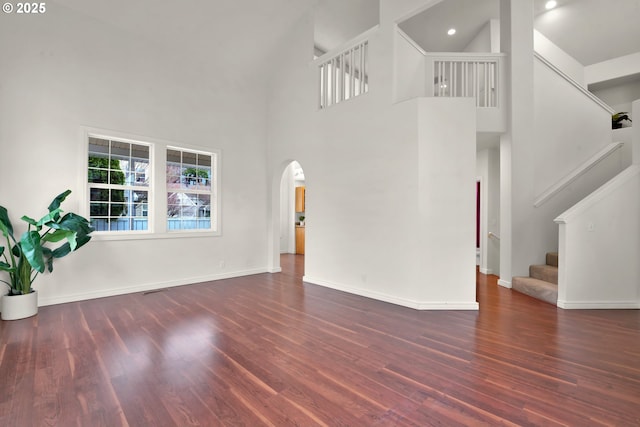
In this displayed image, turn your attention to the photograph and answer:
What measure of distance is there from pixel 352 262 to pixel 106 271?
12.1ft

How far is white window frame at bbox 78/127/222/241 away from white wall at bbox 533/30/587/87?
7.74 m

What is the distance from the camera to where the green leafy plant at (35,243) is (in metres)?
3.14

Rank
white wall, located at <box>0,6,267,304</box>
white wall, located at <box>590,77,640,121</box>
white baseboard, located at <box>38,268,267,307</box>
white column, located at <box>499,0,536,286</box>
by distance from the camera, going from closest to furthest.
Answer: white wall, located at <box>0,6,267,304</box> < white baseboard, located at <box>38,268,267,307</box> < white column, located at <box>499,0,536,286</box> < white wall, located at <box>590,77,640,121</box>

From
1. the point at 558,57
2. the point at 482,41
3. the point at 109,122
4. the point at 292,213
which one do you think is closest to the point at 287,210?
the point at 292,213

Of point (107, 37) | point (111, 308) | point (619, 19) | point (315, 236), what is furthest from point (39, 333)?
point (619, 19)

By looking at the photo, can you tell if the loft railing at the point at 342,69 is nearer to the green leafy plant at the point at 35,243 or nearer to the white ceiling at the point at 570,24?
the white ceiling at the point at 570,24

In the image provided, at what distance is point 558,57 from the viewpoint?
270 inches

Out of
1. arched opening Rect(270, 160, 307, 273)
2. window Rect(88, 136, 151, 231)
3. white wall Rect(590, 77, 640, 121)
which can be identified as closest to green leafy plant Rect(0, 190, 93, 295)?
window Rect(88, 136, 151, 231)

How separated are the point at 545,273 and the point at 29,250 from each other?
6.84 metres

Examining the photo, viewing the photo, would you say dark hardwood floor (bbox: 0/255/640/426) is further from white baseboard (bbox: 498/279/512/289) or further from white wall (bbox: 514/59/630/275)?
white wall (bbox: 514/59/630/275)

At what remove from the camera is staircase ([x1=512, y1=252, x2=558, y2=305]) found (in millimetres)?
3978

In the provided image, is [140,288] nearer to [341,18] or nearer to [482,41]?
[341,18]

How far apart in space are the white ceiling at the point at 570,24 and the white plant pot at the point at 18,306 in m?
8.25

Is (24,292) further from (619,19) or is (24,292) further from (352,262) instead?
(619,19)
